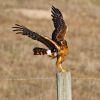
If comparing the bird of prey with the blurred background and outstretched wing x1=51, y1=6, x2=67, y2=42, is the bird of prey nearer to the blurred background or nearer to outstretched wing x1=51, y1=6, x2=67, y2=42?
outstretched wing x1=51, y1=6, x2=67, y2=42

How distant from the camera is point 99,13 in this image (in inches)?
1240

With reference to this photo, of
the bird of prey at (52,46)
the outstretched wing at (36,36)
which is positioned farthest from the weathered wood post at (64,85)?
the outstretched wing at (36,36)

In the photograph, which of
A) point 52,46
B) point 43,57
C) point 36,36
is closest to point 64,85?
point 52,46

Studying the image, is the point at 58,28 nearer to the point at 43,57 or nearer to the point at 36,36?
the point at 36,36

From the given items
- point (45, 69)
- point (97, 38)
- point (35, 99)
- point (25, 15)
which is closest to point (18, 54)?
point (45, 69)

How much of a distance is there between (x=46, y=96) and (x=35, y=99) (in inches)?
11.7

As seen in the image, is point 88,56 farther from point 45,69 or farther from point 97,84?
point 97,84

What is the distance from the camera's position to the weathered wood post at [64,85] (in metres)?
5.34

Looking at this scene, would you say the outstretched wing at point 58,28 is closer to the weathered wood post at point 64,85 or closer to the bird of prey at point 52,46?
the bird of prey at point 52,46

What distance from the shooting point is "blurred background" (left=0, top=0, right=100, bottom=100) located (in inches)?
414

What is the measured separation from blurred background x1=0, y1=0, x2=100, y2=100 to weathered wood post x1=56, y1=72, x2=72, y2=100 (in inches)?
33.0

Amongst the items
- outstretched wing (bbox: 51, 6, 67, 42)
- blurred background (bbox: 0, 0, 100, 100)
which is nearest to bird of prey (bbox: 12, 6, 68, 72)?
outstretched wing (bbox: 51, 6, 67, 42)

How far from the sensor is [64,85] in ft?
17.7

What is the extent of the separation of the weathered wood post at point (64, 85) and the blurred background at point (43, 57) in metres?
0.84
